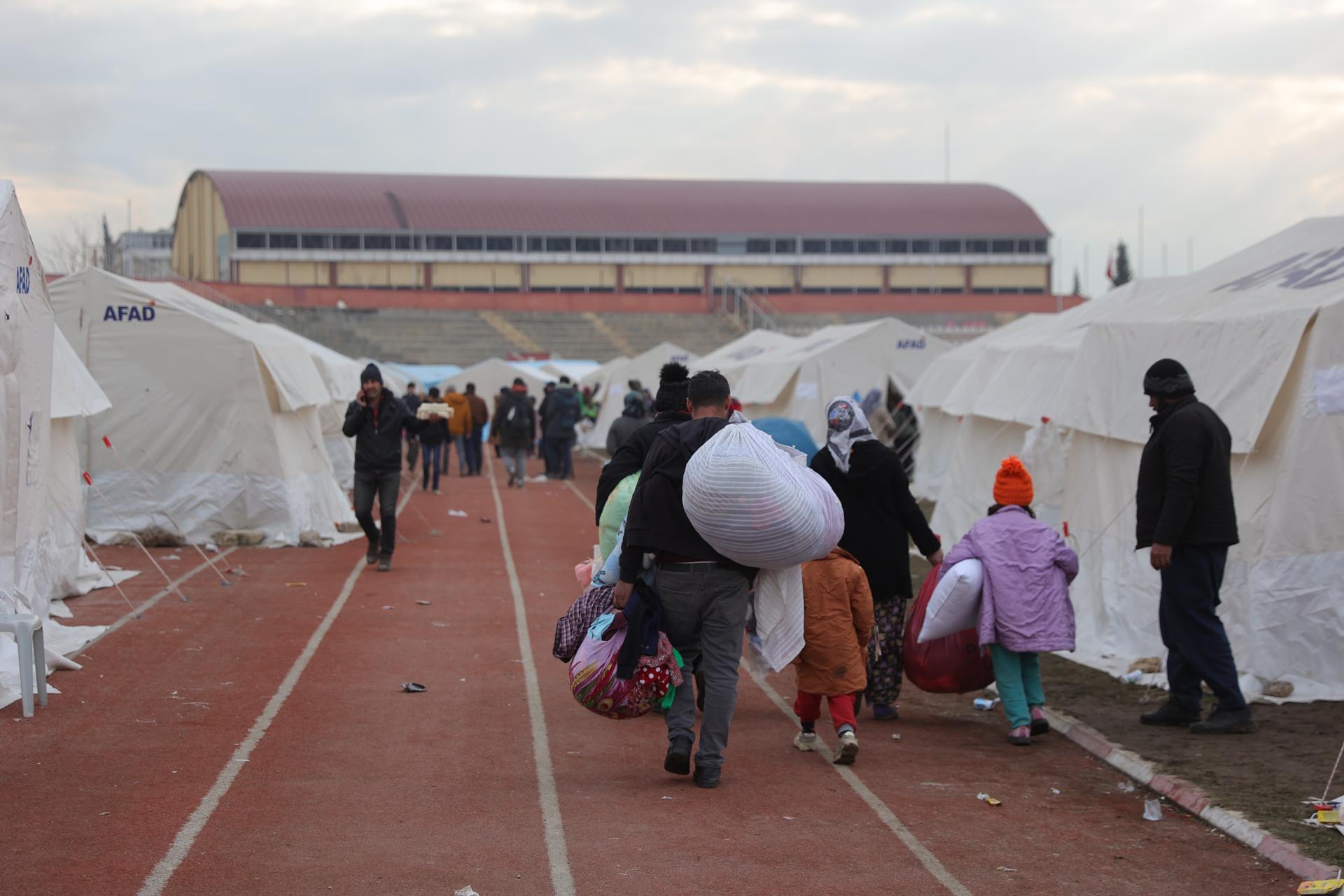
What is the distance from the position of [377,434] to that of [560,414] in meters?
13.1

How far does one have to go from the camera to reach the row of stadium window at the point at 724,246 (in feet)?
213

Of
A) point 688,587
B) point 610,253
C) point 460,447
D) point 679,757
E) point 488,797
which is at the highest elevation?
point 610,253

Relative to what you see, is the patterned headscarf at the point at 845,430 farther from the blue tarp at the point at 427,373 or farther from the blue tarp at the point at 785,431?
the blue tarp at the point at 427,373

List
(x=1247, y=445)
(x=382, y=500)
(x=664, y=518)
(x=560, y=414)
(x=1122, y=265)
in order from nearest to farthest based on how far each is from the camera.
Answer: (x=664, y=518), (x=1247, y=445), (x=382, y=500), (x=560, y=414), (x=1122, y=265)

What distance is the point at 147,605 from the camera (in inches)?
443

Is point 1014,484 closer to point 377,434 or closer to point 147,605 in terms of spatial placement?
point 147,605

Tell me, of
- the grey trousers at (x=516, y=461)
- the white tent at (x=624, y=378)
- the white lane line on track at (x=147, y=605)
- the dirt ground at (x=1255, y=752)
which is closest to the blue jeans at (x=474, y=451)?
the grey trousers at (x=516, y=461)

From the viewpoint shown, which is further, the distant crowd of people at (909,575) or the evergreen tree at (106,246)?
the evergreen tree at (106,246)

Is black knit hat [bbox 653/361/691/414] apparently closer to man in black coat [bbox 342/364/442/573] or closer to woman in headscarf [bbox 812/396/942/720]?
woman in headscarf [bbox 812/396/942/720]

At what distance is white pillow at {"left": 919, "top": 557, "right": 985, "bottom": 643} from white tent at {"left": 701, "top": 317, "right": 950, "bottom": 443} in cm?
1552

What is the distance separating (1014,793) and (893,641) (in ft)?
5.05

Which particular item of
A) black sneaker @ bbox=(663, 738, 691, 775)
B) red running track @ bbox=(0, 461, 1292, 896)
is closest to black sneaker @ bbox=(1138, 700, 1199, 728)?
red running track @ bbox=(0, 461, 1292, 896)

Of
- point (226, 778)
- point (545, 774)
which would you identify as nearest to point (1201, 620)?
point (545, 774)

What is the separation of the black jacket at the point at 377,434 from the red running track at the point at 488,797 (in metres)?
3.59
